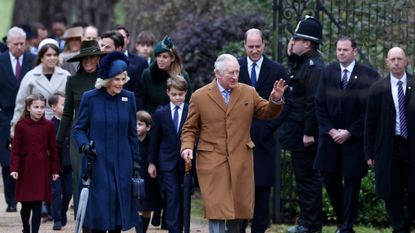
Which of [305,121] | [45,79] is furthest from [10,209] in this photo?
[305,121]

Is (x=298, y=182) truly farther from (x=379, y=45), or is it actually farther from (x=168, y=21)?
(x=168, y=21)

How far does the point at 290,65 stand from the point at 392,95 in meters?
1.72

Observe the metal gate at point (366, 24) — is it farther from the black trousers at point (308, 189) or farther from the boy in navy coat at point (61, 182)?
the boy in navy coat at point (61, 182)

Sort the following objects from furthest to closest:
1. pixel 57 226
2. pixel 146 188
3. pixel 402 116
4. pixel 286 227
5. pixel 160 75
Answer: pixel 286 227
pixel 57 226
pixel 160 75
pixel 146 188
pixel 402 116

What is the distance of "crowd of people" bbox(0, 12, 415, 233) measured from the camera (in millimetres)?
12117

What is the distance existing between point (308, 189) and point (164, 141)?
196cm

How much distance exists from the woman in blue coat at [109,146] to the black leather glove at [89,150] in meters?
0.06

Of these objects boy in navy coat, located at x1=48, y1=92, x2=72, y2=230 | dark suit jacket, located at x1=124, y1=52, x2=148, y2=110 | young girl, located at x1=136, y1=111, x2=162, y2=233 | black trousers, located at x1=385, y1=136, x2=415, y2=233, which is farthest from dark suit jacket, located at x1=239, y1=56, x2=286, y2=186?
boy in navy coat, located at x1=48, y1=92, x2=72, y2=230

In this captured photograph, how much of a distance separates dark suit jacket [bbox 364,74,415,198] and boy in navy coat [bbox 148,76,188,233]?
202cm

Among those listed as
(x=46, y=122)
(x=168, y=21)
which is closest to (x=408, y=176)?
(x=46, y=122)

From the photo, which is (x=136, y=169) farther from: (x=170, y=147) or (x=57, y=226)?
(x=57, y=226)

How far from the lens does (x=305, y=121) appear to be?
1462 centimetres

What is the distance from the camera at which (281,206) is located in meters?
16.2

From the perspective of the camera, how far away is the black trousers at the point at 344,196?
Result: 45.8 ft
